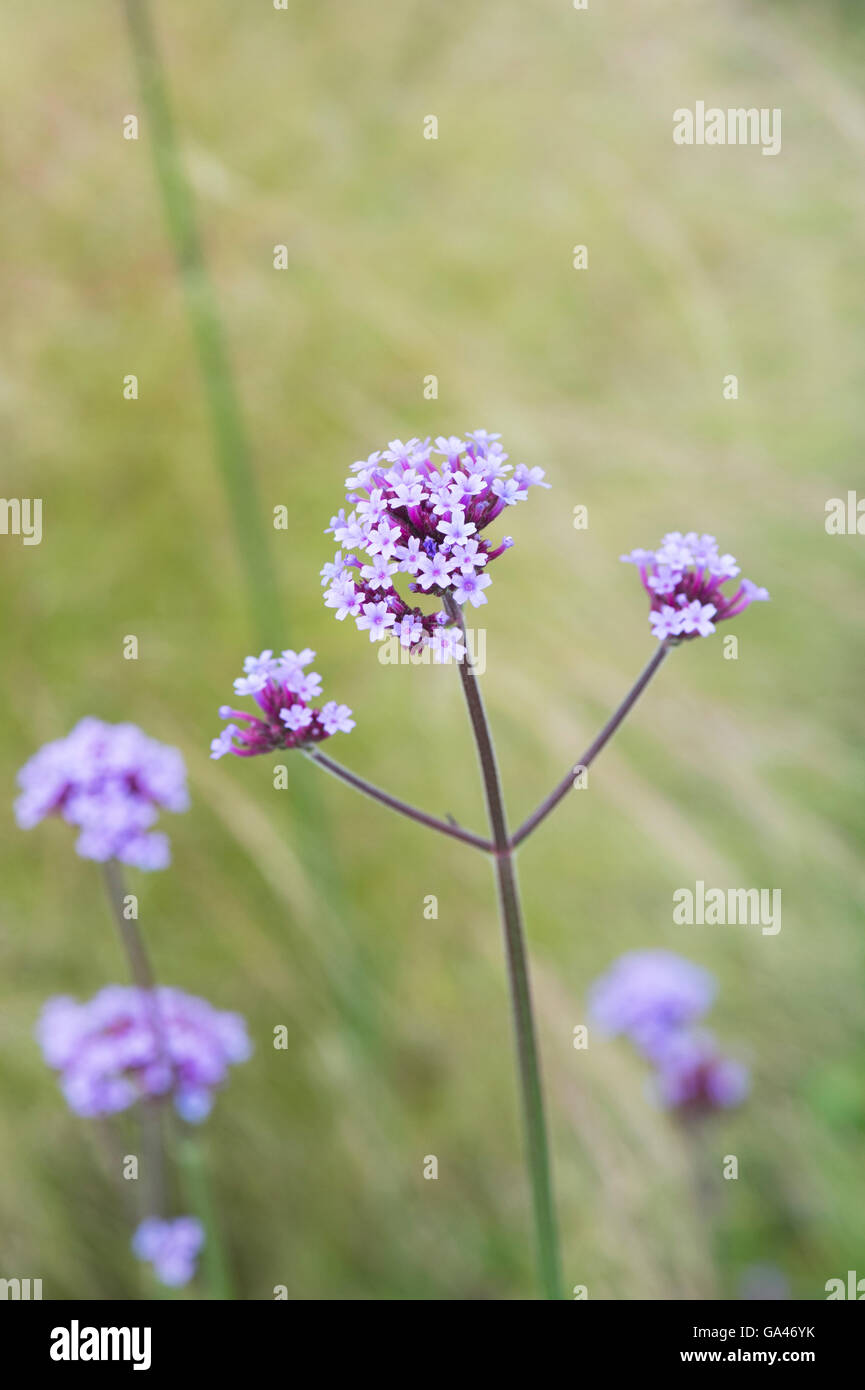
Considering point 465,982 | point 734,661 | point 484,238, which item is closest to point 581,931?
point 465,982

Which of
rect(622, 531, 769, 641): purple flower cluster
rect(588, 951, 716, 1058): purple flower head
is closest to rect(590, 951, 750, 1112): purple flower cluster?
rect(588, 951, 716, 1058): purple flower head

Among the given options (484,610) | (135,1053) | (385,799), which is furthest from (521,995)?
(484,610)

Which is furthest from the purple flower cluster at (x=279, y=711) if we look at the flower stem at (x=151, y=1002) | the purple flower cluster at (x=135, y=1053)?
the purple flower cluster at (x=135, y=1053)

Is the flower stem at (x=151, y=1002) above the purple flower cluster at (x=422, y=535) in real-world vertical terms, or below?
below

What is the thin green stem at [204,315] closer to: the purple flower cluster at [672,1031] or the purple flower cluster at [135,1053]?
the purple flower cluster at [135,1053]

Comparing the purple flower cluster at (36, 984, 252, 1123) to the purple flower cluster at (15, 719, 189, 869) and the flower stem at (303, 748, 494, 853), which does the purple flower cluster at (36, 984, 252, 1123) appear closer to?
the purple flower cluster at (15, 719, 189, 869)
